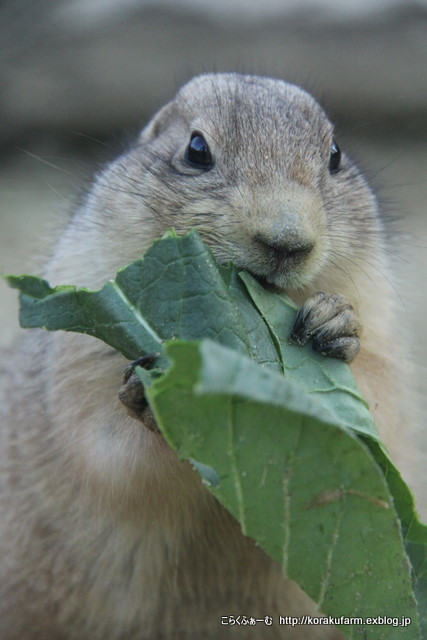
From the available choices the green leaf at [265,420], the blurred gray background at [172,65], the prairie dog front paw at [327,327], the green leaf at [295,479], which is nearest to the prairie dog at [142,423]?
the prairie dog front paw at [327,327]

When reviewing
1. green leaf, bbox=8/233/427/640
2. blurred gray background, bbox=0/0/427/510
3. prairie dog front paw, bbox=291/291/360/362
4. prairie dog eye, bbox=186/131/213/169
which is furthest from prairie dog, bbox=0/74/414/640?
blurred gray background, bbox=0/0/427/510

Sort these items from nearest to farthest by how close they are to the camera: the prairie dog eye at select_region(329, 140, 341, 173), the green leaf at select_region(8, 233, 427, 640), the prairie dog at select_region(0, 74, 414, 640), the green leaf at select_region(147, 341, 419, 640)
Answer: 1. the green leaf at select_region(147, 341, 419, 640)
2. the green leaf at select_region(8, 233, 427, 640)
3. the prairie dog at select_region(0, 74, 414, 640)
4. the prairie dog eye at select_region(329, 140, 341, 173)

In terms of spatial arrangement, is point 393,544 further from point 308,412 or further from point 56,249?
point 56,249

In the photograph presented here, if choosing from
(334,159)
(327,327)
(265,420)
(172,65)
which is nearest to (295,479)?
(265,420)

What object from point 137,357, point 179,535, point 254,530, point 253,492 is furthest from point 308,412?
point 179,535

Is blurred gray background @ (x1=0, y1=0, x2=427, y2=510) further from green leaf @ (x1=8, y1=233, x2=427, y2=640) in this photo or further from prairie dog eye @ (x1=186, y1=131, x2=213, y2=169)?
green leaf @ (x1=8, y1=233, x2=427, y2=640)

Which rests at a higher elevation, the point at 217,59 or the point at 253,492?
A: the point at 217,59

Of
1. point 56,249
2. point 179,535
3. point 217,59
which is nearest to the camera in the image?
point 179,535
